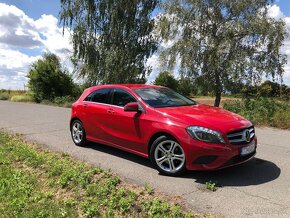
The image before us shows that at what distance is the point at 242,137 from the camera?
6242 millimetres

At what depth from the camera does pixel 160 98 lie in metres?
7.48

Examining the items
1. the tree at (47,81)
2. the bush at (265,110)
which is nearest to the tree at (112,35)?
the tree at (47,81)

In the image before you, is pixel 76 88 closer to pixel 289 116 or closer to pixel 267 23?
pixel 267 23

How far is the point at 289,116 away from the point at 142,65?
1666cm

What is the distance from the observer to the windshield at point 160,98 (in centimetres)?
721

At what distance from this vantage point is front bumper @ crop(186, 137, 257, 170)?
5.91m

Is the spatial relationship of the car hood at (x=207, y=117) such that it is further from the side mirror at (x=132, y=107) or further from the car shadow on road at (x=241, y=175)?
the car shadow on road at (x=241, y=175)

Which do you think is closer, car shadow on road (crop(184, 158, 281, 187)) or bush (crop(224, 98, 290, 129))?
car shadow on road (crop(184, 158, 281, 187))

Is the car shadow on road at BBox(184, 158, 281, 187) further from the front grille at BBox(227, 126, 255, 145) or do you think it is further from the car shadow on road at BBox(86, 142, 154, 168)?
the car shadow on road at BBox(86, 142, 154, 168)

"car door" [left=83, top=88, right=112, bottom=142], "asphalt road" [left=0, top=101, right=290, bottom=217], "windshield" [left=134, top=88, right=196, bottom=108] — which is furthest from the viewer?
"car door" [left=83, top=88, right=112, bottom=142]

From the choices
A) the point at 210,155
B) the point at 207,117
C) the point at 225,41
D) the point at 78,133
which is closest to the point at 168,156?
the point at 210,155

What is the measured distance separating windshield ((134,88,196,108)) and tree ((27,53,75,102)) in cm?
2179

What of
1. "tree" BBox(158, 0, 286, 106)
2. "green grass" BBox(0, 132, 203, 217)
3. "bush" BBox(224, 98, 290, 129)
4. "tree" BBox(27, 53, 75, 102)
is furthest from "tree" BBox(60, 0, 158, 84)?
"green grass" BBox(0, 132, 203, 217)

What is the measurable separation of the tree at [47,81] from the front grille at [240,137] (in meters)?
23.7
